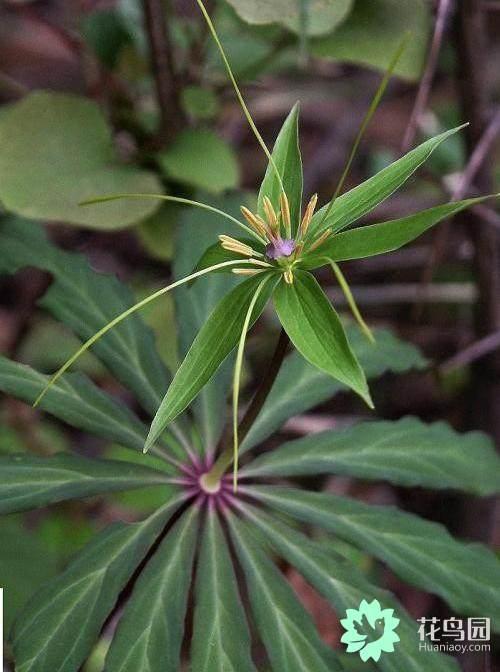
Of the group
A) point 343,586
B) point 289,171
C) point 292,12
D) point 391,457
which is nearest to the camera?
point 289,171

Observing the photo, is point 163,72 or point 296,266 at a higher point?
point 163,72

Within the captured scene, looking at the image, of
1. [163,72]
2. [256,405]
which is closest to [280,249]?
[256,405]

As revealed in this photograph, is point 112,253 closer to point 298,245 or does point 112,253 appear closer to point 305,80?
point 305,80

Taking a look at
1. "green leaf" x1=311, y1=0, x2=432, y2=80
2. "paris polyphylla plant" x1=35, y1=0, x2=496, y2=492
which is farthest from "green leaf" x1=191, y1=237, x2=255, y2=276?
"green leaf" x1=311, y1=0, x2=432, y2=80

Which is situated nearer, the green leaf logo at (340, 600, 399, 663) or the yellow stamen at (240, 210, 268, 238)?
the yellow stamen at (240, 210, 268, 238)

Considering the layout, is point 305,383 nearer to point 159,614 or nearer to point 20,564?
point 159,614

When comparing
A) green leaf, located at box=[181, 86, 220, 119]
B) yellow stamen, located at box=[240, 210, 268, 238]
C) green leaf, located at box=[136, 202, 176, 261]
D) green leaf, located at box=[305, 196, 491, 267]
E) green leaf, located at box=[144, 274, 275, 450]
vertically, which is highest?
green leaf, located at box=[181, 86, 220, 119]

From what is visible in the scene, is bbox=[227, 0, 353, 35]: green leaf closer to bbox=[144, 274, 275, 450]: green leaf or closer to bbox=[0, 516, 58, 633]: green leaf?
bbox=[144, 274, 275, 450]: green leaf
